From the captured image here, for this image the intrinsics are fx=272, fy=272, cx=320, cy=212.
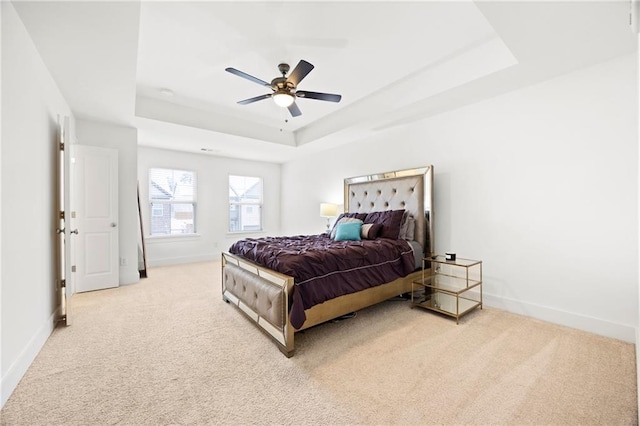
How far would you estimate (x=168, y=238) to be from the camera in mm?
5469

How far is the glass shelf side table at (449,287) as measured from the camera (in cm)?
283

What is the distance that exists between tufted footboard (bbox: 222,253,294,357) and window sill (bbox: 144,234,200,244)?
3067 millimetres

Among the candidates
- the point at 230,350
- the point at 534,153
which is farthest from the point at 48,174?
the point at 534,153

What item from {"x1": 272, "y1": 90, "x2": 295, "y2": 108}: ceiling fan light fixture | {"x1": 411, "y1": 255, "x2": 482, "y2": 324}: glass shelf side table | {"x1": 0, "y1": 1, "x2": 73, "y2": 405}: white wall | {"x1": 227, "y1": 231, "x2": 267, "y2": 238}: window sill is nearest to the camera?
{"x1": 0, "y1": 1, "x2": 73, "y2": 405}: white wall

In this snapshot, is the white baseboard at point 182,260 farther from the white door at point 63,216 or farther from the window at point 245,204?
the white door at point 63,216

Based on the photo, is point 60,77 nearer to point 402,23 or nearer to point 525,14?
point 402,23

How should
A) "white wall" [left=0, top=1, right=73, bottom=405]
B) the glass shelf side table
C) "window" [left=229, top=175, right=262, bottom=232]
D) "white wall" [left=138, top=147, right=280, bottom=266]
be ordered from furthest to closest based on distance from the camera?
1. "window" [left=229, top=175, right=262, bottom=232]
2. "white wall" [left=138, top=147, right=280, bottom=266]
3. the glass shelf side table
4. "white wall" [left=0, top=1, right=73, bottom=405]

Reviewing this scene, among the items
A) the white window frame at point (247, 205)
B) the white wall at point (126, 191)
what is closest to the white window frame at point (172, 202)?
the white window frame at point (247, 205)

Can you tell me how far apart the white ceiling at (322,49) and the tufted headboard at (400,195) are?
0.79m

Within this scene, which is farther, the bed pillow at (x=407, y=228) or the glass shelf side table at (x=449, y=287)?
the bed pillow at (x=407, y=228)

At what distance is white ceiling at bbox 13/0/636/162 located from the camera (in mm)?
1875

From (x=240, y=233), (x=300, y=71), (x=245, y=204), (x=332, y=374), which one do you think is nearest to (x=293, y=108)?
(x=300, y=71)

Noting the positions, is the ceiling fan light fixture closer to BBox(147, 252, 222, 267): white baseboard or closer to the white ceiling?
the white ceiling

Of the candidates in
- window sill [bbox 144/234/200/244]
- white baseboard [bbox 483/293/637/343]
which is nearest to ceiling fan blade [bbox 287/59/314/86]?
white baseboard [bbox 483/293/637/343]
